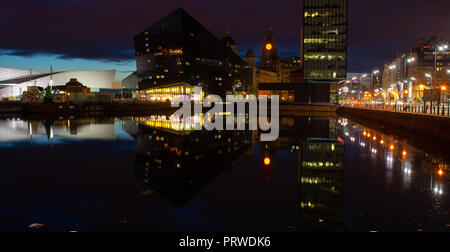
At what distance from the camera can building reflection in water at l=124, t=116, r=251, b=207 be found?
12523 millimetres

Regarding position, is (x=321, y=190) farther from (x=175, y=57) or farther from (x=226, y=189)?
(x=175, y=57)

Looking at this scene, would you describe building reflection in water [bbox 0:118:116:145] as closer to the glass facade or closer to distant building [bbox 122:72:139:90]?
the glass facade

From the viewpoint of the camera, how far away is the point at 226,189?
1236 centimetres

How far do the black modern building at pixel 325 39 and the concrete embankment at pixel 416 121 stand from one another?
52.4m

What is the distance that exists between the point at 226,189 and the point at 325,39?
97.5 metres

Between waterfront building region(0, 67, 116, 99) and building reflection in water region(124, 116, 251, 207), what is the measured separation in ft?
354

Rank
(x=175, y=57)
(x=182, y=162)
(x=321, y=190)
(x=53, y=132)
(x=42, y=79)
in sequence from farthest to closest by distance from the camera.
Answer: (x=42, y=79)
(x=175, y=57)
(x=53, y=132)
(x=182, y=162)
(x=321, y=190)

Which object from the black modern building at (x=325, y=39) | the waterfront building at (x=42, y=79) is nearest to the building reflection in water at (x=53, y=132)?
the black modern building at (x=325, y=39)

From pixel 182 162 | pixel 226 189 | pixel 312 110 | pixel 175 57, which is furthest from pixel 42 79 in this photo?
pixel 226 189

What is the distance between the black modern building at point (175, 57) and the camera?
109625mm

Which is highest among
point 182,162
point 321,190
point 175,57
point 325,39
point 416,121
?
point 325,39
